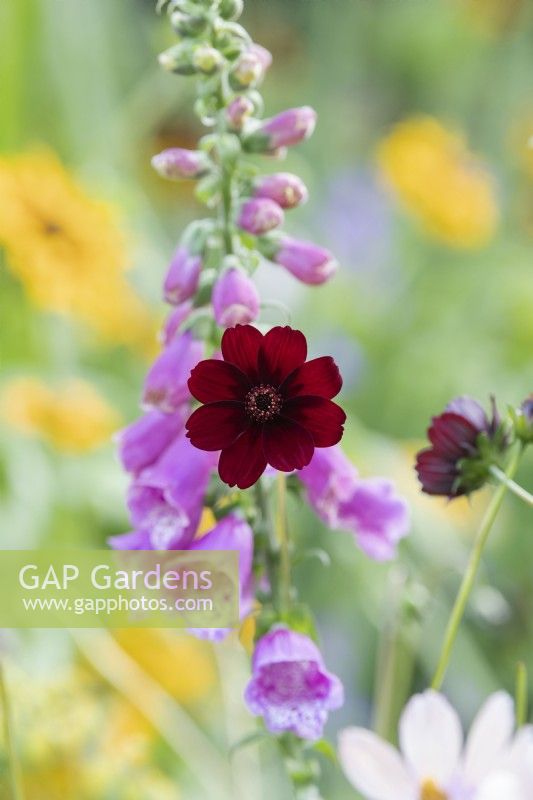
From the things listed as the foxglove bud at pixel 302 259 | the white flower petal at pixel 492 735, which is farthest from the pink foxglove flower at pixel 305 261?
the white flower petal at pixel 492 735

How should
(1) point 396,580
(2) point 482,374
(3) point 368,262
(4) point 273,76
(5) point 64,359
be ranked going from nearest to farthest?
1. (1) point 396,580
2. (5) point 64,359
3. (2) point 482,374
4. (3) point 368,262
5. (4) point 273,76

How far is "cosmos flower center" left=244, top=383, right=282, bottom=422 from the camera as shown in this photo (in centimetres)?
42

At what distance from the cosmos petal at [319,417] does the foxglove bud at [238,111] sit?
0.45 feet

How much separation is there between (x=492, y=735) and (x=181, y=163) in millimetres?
278

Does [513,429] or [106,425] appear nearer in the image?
[513,429]

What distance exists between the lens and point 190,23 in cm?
Result: 46

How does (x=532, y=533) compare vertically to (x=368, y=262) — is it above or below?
below

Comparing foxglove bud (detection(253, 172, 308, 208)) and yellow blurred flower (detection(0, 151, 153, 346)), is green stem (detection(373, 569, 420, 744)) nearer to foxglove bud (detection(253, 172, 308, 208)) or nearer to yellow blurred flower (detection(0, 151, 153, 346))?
foxglove bud (detection(253, 172, 308, 208))

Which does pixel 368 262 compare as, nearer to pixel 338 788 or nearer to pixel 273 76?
pixel 273 76

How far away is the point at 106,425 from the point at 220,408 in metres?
0.71

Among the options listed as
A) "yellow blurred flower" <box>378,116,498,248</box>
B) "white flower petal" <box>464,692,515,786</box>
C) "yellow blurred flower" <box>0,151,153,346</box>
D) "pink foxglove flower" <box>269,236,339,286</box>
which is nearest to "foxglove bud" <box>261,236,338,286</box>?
"pink foxglove flower" <box>269,236,339,286</box>

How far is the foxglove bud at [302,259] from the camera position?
1.67 ft

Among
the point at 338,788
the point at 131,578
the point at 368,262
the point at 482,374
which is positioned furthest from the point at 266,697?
the point at 368,262

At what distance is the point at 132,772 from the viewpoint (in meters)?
0.65
